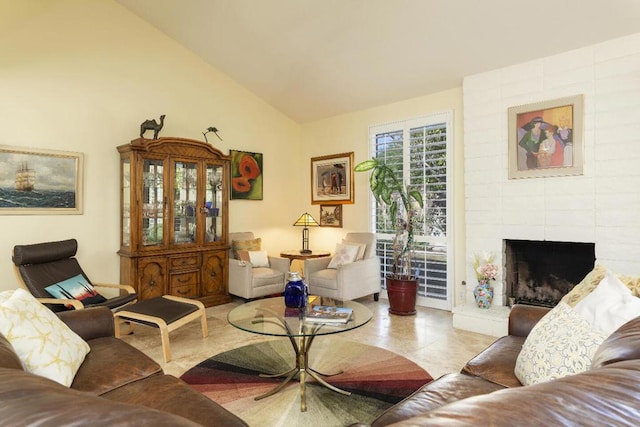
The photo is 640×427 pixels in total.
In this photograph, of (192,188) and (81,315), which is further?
(192,188)

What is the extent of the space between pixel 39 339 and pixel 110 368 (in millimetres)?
364

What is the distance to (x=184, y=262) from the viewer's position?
483cm

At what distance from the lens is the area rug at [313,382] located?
2.38 m

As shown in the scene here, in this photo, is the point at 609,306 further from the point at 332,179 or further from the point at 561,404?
the point at 332,179

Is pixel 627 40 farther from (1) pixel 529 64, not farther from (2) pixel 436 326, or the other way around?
(2) pixel 436 326

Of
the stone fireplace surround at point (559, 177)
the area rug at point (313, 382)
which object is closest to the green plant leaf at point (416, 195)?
the stone fireplace surround at point (559, 177)

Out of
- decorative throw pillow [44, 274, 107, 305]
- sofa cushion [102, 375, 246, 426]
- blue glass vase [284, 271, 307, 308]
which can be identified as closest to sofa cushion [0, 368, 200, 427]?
sofa cushion [102, 375, 246, 426]

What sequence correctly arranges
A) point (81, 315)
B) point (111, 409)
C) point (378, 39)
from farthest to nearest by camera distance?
1. point (378, 39)
2. point (81, 315)
3. point (111, 409)

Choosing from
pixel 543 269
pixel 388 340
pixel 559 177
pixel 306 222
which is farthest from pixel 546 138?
pixel 306 222

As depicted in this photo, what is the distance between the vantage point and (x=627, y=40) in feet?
11.3

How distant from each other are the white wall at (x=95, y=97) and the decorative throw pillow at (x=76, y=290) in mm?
675

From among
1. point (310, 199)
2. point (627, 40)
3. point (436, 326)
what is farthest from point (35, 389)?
point (310, 199)

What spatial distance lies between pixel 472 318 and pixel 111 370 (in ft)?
11.1

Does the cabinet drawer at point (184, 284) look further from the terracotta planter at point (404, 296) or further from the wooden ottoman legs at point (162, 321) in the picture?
the terracotta planter at point (404, 296)
